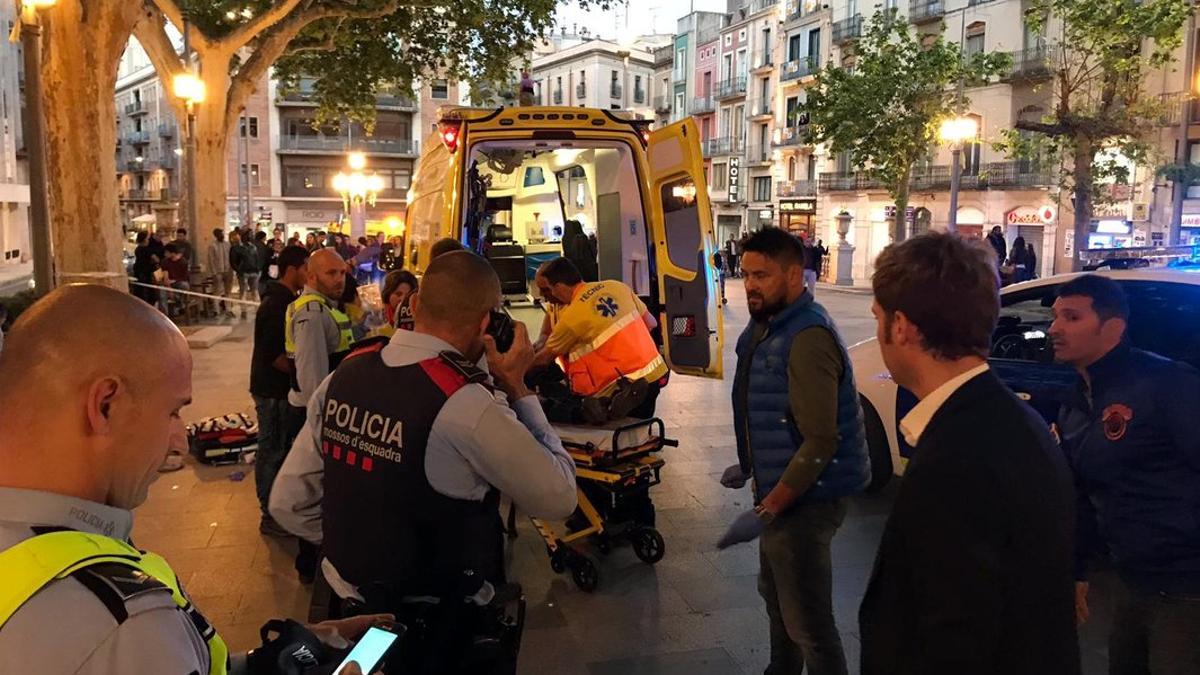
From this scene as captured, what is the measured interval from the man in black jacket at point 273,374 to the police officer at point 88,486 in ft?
13.7

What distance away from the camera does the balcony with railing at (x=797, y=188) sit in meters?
42.8

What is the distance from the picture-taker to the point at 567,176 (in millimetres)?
11602

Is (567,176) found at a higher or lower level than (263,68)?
lower

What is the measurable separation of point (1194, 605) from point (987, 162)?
35270 millimetres

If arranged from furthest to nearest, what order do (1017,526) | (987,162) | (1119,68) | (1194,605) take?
1. (987,162)
2. (1119,68)
3. (1194,605)
4. (1017,526)

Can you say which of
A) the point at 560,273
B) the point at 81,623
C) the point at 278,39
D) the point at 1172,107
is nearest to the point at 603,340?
the point at 560,273

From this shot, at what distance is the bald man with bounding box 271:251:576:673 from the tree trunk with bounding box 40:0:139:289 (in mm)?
8699

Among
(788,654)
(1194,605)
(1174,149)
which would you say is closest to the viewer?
(1194,605)

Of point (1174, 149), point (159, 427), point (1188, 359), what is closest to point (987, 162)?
point (1174, 149)

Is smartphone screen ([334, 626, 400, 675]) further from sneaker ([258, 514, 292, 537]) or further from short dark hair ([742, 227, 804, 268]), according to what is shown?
sneaker ([258, 514, 292, 537])

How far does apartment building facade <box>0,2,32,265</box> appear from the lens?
119ft

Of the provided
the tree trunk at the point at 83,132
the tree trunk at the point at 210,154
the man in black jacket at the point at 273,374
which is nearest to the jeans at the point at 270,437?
the man in black jacket at the point at 273,374

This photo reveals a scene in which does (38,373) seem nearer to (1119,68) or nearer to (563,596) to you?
(563,596)

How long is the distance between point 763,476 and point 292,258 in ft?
12.3
